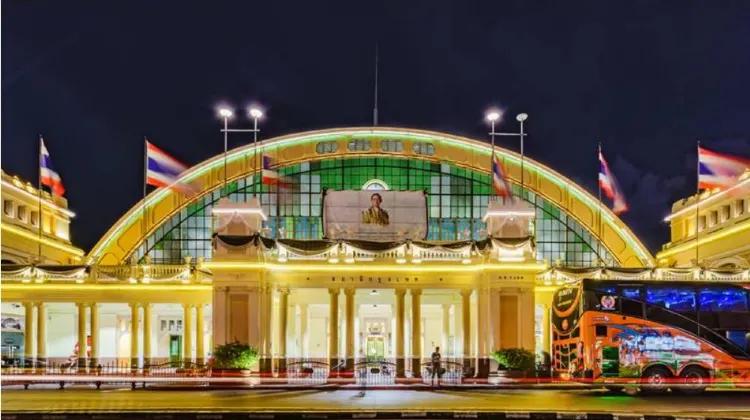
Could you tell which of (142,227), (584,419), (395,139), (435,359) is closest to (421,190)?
(395,139)

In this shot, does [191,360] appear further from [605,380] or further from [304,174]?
[304,174]

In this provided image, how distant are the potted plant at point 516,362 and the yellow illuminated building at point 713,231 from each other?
71.5ft

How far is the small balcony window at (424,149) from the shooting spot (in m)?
73.3

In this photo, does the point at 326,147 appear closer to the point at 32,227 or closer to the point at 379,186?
the point at 379,186

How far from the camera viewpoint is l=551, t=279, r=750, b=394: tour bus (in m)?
34.3

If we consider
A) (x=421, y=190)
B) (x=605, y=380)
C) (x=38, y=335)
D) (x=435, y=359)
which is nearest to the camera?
(x=605, y=380)

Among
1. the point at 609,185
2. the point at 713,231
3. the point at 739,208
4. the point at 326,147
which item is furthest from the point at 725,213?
the point at 326,147

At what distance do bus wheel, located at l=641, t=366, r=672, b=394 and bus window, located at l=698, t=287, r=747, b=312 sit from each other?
2982mm

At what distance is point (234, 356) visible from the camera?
42.2 metres

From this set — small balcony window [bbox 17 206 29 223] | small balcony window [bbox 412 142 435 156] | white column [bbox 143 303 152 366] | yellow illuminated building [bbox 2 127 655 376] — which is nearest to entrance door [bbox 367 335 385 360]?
yellow illuminated building [bbox 2 127 655 376]

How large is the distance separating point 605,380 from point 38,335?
36191 mm

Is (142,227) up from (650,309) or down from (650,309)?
up

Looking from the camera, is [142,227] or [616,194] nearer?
[616,194]

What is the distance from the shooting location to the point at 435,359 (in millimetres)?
39812
